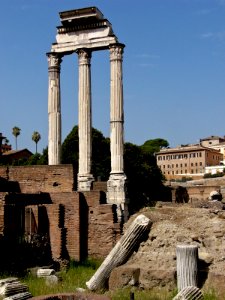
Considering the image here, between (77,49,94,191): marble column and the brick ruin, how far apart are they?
2343 mm

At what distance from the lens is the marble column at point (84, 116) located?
58.4ft

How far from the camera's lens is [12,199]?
12.8 meters

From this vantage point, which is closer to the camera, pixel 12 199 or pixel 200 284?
pixel 200 284

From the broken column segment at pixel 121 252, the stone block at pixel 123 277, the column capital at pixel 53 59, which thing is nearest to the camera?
the stone block at pixel 123 277

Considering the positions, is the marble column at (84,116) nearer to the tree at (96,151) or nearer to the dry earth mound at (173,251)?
the dry earth mound at (173,251)

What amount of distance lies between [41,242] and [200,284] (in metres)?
4.60

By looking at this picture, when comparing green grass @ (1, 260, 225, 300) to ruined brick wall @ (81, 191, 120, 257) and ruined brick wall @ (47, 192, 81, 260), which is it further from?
ruined brick wall @ (81, 191, 120, 257)

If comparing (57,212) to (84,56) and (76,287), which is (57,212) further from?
(84,56)

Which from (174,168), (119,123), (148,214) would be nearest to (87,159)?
(119,123)

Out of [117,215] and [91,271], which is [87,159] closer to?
[117,215]

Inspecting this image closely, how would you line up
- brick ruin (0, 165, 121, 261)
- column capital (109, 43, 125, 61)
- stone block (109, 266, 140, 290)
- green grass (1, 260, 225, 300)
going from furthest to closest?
column capital (109, 43, 125, 61) → brick ruin (0, 165, 121, 261) → stone block (109, 266, 140, 290) → green grass (1, 260, 225, 300)

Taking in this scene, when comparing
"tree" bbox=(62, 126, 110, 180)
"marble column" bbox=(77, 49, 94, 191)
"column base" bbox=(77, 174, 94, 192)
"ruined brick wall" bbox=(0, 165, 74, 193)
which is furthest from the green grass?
"tree" bbox=(62, 126, 110, 180)

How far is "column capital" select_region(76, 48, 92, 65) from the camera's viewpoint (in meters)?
18.3

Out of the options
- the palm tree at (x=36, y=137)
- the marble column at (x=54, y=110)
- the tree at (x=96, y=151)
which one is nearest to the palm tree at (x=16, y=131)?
the palm tree at (x=36, y=137)
